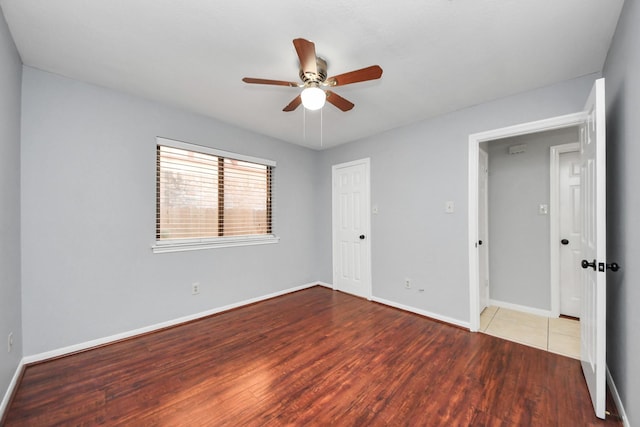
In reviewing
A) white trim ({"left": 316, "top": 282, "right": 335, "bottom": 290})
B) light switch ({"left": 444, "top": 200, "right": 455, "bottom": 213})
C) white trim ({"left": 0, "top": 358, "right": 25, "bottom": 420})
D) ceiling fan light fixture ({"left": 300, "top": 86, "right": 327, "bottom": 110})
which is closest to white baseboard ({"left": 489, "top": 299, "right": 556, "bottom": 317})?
light switch ({"left": 444, "top": 200, "right": 455, "bottom": 213})

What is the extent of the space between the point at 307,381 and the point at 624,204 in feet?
7.93

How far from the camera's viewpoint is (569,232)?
3158 mm

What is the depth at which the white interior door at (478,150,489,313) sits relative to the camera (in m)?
3.22

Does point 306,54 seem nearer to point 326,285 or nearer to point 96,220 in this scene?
point 96,220

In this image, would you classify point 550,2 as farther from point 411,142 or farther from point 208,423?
point 208,423

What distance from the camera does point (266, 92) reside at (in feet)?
8.27

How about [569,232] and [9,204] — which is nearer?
[9,204]

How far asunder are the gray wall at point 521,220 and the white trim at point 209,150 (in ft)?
10.7

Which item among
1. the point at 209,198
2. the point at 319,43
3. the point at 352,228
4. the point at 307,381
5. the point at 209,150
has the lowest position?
the point at 307,381

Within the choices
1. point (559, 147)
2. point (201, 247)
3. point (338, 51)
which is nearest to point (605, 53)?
point (559, 147)

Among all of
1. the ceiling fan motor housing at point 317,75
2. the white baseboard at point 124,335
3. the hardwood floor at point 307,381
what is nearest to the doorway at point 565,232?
the hardwood floor at point 307,381

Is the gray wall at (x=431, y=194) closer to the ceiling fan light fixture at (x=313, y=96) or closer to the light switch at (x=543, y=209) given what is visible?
the light switch at (x=543, y=209)

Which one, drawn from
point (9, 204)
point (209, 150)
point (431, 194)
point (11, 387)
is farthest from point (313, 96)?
point (11, 387)

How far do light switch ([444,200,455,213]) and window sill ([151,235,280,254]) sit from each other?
242cm
